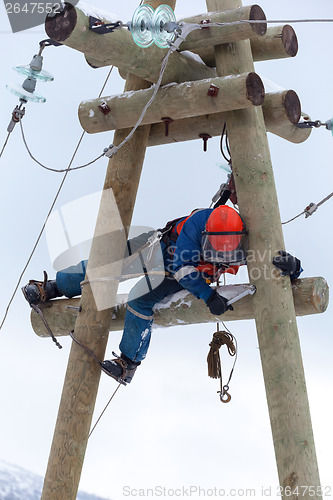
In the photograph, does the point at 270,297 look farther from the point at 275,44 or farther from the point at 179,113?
the point at 275,44

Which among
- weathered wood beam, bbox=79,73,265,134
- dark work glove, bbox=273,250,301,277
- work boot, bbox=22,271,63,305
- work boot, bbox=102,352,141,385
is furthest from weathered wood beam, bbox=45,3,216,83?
work boot, bbox=102,352,141,385

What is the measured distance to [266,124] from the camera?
20.7 ft

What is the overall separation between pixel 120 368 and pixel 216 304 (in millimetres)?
1079

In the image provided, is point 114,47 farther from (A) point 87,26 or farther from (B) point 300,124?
(B) point 300,124

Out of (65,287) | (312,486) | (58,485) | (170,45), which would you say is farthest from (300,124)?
(58,485)

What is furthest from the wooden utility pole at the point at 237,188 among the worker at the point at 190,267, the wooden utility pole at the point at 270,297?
the worker at the point at 190,267

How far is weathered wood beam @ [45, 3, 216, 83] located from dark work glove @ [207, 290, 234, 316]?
181 centimetres

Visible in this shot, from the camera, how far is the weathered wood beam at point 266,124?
242 inches

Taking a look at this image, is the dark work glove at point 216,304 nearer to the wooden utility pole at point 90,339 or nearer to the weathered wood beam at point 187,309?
the weathered wood beam at point 187,309

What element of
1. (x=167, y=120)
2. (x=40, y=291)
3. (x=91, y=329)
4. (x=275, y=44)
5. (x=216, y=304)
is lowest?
(x=216, y=304)

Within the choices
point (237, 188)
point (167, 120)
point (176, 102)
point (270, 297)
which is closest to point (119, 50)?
point (176, 102)

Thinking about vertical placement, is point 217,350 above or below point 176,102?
below

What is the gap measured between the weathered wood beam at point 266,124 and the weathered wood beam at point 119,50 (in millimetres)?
414

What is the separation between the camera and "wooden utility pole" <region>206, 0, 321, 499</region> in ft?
17.3
